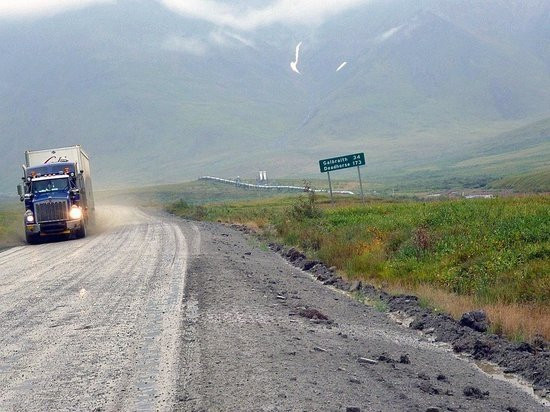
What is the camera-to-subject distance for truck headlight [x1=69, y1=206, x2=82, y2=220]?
121ft

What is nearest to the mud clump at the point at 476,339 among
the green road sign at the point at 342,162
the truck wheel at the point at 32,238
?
the truck wheel at the point at 32,238

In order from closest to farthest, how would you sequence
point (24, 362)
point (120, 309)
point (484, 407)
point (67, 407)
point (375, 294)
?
point (67, 407), point (484, 407), point (24, 362), point (120, 309), point (375, 294)

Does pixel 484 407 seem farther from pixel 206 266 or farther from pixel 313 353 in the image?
pixel 206 266

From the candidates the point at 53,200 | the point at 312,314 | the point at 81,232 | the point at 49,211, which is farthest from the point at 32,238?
the point at 312,314

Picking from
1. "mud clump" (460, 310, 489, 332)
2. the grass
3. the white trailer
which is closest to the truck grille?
the white trailer

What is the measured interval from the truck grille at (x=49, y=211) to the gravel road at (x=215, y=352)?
16.7 m

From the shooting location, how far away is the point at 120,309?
15.1 meters

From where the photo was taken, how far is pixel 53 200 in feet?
121

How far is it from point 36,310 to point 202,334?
13.9 feet

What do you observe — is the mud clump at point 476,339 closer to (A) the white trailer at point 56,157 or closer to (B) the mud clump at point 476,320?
(B) the mud clump at point 476,320

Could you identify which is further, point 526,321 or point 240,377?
point 526,321

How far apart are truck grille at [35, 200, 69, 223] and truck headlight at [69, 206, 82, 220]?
0.69 ft

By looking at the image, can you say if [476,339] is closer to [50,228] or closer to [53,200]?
[50,228]

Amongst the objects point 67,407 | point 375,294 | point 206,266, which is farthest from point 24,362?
point 206,266
